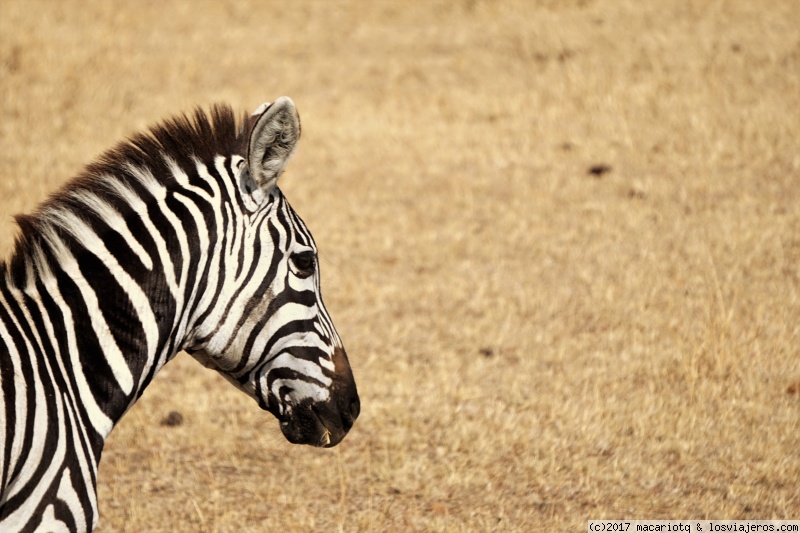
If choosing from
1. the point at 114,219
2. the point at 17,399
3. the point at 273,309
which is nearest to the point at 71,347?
the point at 17,399

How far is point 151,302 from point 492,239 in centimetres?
565

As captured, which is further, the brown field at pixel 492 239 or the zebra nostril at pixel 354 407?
the brown field at pixel 492 239

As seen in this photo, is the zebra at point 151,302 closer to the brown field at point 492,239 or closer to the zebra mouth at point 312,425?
the zebra mouth at point 312,425

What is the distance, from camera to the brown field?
17.6 feet

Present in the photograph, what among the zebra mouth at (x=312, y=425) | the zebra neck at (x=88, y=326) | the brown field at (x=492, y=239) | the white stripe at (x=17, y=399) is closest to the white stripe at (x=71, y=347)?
the zebra neck at (x=88, y=326)

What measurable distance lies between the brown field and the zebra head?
1.60 m

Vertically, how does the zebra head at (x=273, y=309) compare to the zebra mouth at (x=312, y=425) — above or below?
above

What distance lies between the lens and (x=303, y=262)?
343 centimetres

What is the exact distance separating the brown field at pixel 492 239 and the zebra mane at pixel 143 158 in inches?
88.2

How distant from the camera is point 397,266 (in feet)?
26.9

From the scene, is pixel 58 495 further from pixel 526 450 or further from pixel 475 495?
pixel 526 450

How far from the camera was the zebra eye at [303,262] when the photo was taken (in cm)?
342

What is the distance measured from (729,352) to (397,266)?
2870mm

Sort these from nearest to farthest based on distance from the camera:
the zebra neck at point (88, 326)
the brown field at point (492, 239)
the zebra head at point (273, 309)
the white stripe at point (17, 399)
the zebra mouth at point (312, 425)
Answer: the white stripe at point (17, 399) → the zebra neck at point (88, 326) → the zebra head at point (273, 309) → the zebra mouth at point (312, 425) → the brown field at point (492, 239)
